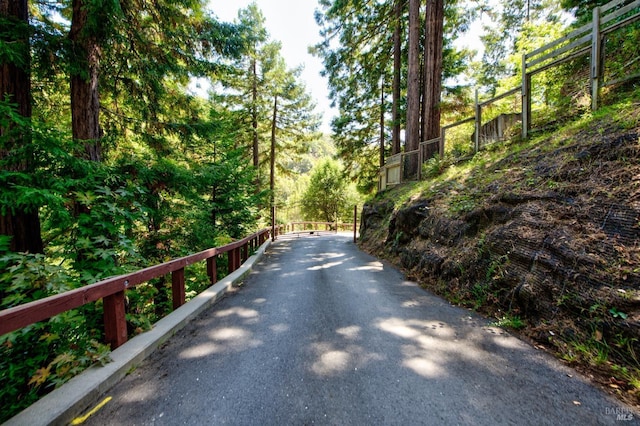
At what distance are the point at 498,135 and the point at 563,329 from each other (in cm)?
629

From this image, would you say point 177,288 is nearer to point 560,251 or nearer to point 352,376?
point 352,376

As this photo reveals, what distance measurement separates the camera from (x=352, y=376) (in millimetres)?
2279

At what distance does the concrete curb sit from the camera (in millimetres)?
1664

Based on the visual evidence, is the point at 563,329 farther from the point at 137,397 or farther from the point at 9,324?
the point at 9,324

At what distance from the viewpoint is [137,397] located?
6.70ft

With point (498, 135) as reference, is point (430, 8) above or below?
above

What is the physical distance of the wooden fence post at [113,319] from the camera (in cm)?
252

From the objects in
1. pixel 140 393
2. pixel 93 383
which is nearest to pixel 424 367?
pixel 140 393

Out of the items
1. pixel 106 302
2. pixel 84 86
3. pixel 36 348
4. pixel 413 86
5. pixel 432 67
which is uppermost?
pixel 432 67

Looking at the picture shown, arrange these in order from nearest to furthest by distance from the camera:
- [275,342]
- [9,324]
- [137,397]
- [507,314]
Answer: [9,324], [137,397], [275,342], [507,314]

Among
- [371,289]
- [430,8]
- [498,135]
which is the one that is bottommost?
A: [371,289]

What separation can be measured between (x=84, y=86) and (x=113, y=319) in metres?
4.61

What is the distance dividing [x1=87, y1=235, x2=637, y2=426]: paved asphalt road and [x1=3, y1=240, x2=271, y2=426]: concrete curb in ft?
0.34

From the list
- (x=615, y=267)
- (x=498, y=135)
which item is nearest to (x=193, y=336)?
(x=615, y=267)
